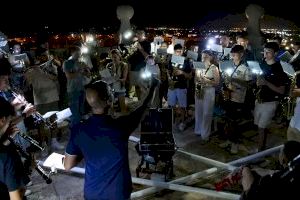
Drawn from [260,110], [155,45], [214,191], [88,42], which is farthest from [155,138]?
[88,42]

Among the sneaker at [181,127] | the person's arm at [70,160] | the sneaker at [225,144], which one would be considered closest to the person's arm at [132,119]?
the person's arm at [70,160]

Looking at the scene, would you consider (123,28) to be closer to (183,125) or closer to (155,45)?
(155,45)

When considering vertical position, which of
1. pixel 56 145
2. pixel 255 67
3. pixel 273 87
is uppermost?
pixel 255 67

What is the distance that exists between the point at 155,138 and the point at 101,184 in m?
3.53

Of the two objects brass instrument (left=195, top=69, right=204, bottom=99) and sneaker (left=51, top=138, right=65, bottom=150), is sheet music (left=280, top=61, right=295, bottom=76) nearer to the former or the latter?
brass instrument (left=195, top=69, right=204, bottom=99)

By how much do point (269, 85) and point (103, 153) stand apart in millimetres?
4837

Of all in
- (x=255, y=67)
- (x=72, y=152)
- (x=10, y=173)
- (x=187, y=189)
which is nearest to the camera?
(x=10, y=173)

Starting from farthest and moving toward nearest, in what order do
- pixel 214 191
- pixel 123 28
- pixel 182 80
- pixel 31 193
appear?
pixel 123 28
pixel 182 80
pixel 31 193
pixel 214 191

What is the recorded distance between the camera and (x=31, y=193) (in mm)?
6645

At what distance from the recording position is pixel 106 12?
120 ft

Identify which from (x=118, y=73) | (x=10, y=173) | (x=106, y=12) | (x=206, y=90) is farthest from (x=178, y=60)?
(x=106, y=12)

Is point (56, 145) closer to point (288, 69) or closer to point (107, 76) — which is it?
point (107, 76)

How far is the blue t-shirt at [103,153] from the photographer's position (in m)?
3.66

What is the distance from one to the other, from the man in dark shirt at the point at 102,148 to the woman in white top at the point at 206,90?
16.8ft
